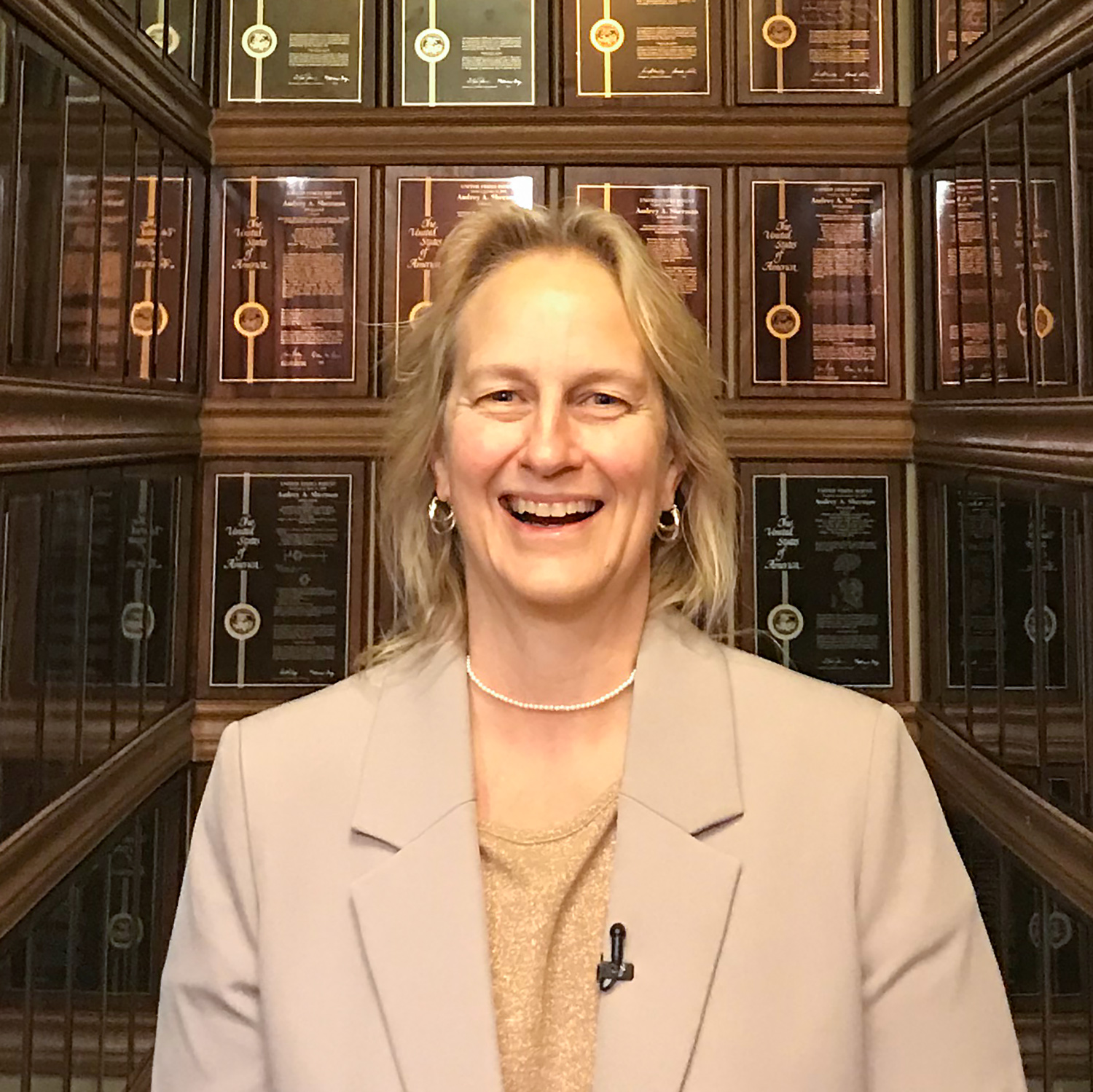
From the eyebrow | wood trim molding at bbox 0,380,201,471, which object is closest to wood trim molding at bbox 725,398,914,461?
the eyebrow

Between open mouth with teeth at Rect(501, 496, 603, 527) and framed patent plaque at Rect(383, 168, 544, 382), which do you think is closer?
open mouth with teeth at Rect(501, 496, 603, 527)

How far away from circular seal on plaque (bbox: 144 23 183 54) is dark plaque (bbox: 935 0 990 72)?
1.09 meters

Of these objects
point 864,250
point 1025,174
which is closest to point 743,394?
point 864,250

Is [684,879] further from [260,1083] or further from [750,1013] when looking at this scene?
[260,1083]

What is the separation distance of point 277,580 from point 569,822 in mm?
836

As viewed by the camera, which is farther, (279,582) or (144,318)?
(279,582)

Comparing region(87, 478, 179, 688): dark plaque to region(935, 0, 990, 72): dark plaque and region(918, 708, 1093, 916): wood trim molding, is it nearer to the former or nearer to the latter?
region(918, 708, 1093, 916): wood trim molding

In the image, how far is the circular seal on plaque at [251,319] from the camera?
1699 millimetres

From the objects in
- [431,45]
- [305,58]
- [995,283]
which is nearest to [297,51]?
[305,58]

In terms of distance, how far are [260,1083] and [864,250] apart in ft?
4.56

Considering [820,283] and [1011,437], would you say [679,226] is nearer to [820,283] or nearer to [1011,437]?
[820,283]

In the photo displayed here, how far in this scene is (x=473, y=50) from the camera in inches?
66.8

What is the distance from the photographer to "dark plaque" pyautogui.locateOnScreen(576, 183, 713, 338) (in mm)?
1692

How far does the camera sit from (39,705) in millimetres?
1154
